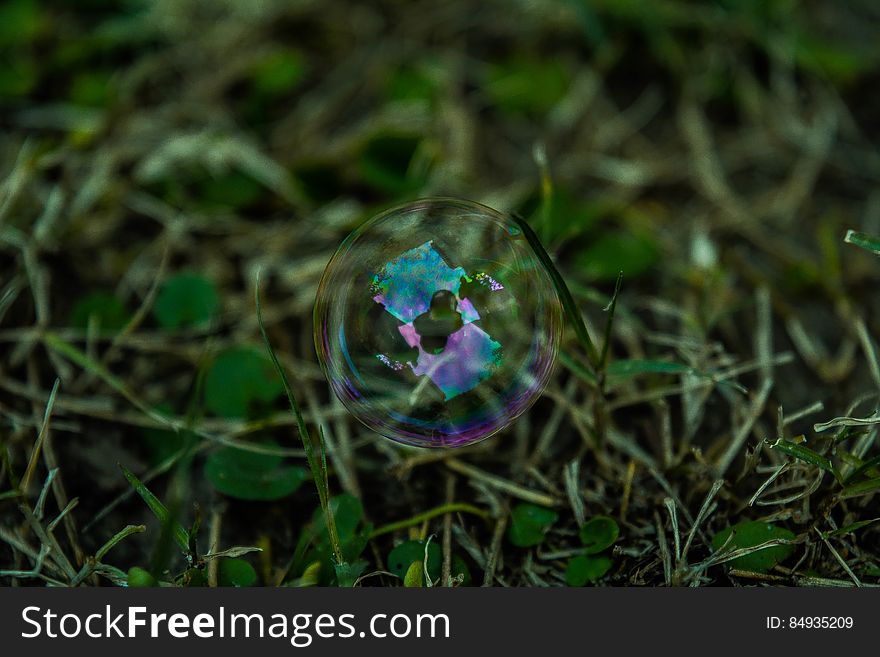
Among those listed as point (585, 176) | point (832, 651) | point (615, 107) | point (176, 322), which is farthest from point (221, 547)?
point (615, 107)

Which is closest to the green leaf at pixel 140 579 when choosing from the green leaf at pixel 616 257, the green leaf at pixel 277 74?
the green leaf at pixel 616 257

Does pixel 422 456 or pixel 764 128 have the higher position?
pixel 764 128

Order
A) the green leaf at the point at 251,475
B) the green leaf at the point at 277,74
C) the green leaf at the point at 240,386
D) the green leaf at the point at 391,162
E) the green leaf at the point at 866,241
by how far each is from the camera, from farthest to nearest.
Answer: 1. the green leaf at the point at 277,74
2. the green leaf at the point at 391,162
3. the green leaf at the point at 240,386
4. the green leaf at the point at 251,475
5. the green leaf at the point at 866,241

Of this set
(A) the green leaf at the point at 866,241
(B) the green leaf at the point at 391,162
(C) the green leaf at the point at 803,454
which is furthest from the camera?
(B) the green leaf at the point at 391,162

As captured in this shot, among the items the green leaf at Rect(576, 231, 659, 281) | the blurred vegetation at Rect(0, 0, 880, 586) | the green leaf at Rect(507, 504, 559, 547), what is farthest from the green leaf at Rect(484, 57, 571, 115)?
the green leaf at Rect(507, 504, 559, 547)

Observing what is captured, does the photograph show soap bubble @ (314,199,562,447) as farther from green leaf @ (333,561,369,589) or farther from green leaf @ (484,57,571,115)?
green leaf @ (484,57,571,115)

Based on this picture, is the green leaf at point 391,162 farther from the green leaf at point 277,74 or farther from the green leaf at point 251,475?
the green leaf at point 251,475

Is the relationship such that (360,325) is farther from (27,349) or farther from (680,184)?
(680,184)
